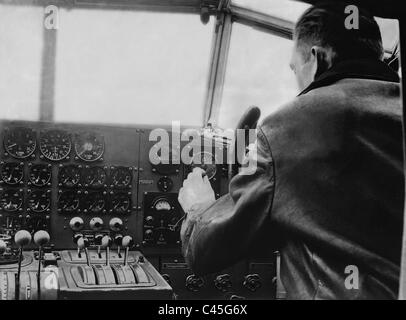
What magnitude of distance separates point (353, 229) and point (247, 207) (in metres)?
0.27

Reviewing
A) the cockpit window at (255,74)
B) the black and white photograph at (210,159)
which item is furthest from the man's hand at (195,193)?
the cockpit window at (255,74)

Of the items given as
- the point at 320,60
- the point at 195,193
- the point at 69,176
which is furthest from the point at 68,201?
the point at 320,60

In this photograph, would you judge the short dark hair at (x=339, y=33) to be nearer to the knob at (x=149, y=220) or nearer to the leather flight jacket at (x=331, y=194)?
the leather flight jacket at (x=331, y=194)

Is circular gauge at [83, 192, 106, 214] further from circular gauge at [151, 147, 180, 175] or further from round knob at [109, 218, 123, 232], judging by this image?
circular gauge at [151, 147, 180, 175]

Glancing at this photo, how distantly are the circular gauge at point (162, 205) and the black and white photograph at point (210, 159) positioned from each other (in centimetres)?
1

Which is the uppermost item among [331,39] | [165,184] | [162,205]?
[331,39]

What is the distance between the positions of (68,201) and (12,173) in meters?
0.34

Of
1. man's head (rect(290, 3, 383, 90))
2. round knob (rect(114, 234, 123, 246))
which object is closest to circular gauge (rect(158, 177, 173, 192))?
round knob (rect(114, 234, 123, 246))

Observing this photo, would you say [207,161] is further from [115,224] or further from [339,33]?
[339,33]

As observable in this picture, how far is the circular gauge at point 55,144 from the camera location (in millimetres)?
2787

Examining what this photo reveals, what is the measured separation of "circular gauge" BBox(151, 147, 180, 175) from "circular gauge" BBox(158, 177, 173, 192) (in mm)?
37

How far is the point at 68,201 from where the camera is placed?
9.16 ft
